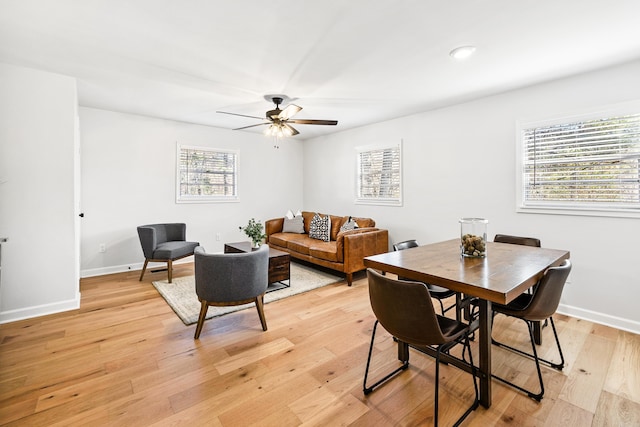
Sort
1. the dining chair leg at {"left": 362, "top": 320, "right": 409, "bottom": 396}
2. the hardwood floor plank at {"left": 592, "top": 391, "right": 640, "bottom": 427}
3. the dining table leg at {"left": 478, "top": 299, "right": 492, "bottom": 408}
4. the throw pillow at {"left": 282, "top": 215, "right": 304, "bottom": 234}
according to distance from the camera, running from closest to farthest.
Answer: the hardwood floor plank at {"left": 592, "top": 391, "right": 640, "bottom": 427} < the dining table leg at {"left": 478, "top": 299, "right": 492, "bottom": 408} < the dining chair leg at {"left": 362, "top": 320, "right": 409, "bottom": 396} < the throw pillow at {"left": 282, "top": 215, "right": 304, "bottom": 234}

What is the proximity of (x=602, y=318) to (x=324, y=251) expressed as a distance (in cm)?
311

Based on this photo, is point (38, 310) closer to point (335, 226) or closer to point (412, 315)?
point (412, 315)

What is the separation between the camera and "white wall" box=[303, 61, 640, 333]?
9.43 feet

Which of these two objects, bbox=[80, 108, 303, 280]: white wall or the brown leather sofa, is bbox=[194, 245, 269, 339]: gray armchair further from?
bbox=[80, 108, 303, 280]: white wall

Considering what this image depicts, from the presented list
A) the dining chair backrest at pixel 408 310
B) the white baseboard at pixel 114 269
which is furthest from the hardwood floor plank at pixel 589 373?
the white baseboard at pixel 114 269

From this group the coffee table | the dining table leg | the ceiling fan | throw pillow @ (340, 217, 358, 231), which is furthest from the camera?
throw pillow @ (340, 217, 358, 231)

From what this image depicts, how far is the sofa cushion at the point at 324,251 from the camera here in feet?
14.0

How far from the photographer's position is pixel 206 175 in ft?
18.3

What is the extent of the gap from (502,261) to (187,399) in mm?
2299

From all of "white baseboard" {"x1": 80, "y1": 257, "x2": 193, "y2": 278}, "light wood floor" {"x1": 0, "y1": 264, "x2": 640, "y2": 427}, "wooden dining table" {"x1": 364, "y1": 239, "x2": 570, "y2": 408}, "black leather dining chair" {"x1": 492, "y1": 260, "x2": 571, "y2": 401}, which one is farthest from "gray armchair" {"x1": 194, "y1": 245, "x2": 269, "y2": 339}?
"white baseboard" {"x1": 80, "y1": 257, "x2": 193, "y2": 278}

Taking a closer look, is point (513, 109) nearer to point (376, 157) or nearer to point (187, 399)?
point (376, 157)

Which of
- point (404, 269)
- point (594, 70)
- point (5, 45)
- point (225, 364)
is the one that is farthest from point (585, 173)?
point (5, 45)

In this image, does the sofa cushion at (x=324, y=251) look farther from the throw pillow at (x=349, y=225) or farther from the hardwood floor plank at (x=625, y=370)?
the hardwood floor plank at (x=625, y=370)

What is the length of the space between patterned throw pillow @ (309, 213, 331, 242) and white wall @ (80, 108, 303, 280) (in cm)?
143
